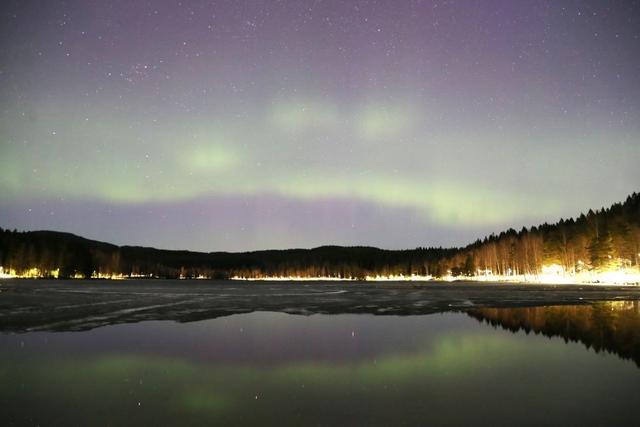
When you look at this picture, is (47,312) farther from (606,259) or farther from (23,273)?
(23,273)

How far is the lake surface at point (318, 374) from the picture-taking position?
9.62m

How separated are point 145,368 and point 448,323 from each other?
56.2ft

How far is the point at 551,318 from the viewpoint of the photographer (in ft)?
92.5

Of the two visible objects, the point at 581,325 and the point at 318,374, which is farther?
the point at 581,325

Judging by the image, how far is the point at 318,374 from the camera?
13.3m

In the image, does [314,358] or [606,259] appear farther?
[606,259]

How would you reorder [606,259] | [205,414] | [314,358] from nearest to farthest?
[205,414], [314,358], [606,259]

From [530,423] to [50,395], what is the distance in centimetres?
1057

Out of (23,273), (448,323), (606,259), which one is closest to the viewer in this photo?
(448,323)

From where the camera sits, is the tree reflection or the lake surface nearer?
the lake surface

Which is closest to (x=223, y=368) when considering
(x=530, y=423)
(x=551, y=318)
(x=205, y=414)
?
(x=205, y=414)

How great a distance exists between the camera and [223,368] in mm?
14133

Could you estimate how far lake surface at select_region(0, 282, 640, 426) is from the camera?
9625mm

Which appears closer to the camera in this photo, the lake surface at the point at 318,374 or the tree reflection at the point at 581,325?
the lake surface at the point at 318,374
